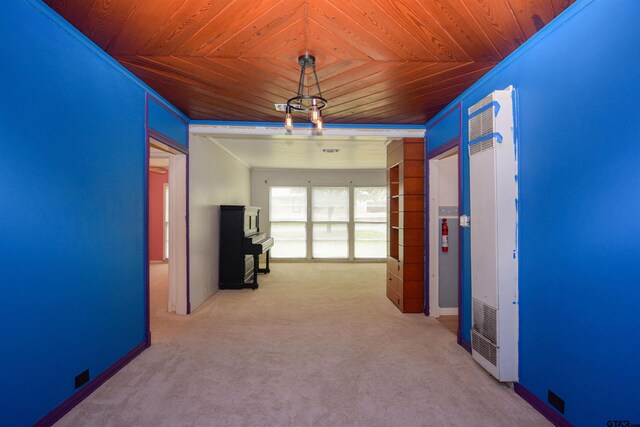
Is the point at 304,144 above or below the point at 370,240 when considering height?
above

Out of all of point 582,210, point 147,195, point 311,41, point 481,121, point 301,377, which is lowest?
point 301,377

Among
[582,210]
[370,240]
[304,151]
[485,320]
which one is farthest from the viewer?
[370,240]

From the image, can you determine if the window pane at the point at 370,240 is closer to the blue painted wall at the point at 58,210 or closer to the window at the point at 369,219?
the window at the point at 369,219

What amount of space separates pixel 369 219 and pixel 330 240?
117 cm

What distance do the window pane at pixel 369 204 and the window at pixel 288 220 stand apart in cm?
138

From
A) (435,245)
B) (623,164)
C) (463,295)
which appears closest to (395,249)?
(435,245)

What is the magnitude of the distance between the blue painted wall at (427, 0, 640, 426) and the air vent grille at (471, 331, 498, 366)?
0.19 metres

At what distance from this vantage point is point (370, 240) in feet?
28.3

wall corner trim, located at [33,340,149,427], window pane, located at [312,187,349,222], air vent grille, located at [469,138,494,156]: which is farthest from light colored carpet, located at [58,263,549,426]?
window pane, located at [312,187,349,222]

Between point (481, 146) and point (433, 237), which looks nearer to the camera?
point (481, 146)

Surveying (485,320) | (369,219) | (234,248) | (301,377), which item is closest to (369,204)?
(369,219)

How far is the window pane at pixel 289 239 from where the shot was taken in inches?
332

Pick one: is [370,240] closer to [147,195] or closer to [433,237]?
[433,237]

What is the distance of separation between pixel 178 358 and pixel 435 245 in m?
3.00
